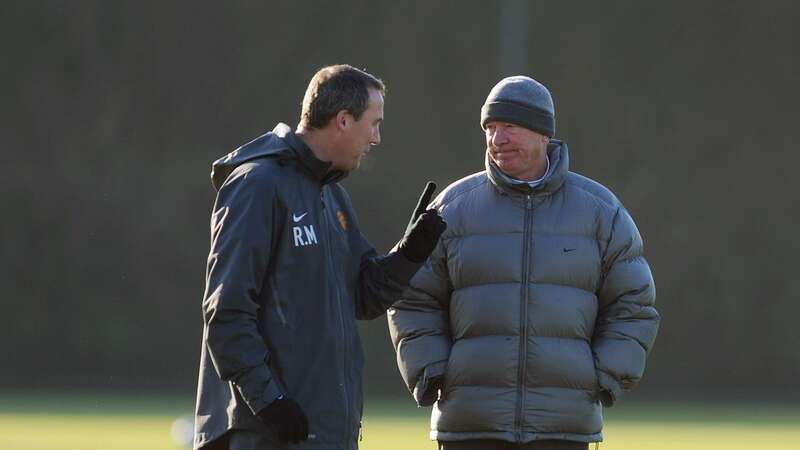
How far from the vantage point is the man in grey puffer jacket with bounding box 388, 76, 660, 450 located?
547cm

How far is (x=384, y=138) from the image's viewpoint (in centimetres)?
1967

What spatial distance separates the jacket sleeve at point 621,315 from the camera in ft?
18.2

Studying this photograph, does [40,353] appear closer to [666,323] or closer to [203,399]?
[666,323]

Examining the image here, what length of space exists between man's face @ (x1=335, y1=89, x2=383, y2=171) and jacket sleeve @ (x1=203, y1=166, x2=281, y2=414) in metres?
0.27

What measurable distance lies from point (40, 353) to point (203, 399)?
14.9m

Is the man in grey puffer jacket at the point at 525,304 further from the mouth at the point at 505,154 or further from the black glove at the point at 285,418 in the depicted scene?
the black glove at the point at 285,418

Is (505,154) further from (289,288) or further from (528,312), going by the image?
(289,288)

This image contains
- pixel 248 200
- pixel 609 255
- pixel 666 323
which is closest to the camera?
pixel 248 200

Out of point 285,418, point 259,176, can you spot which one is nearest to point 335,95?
point 259,176

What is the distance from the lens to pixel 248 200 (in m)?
4.65

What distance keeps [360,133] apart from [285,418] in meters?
0.78

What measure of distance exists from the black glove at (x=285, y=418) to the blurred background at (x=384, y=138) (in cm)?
1399

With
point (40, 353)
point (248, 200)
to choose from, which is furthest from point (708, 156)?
point (248, 200)

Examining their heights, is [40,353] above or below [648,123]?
below
